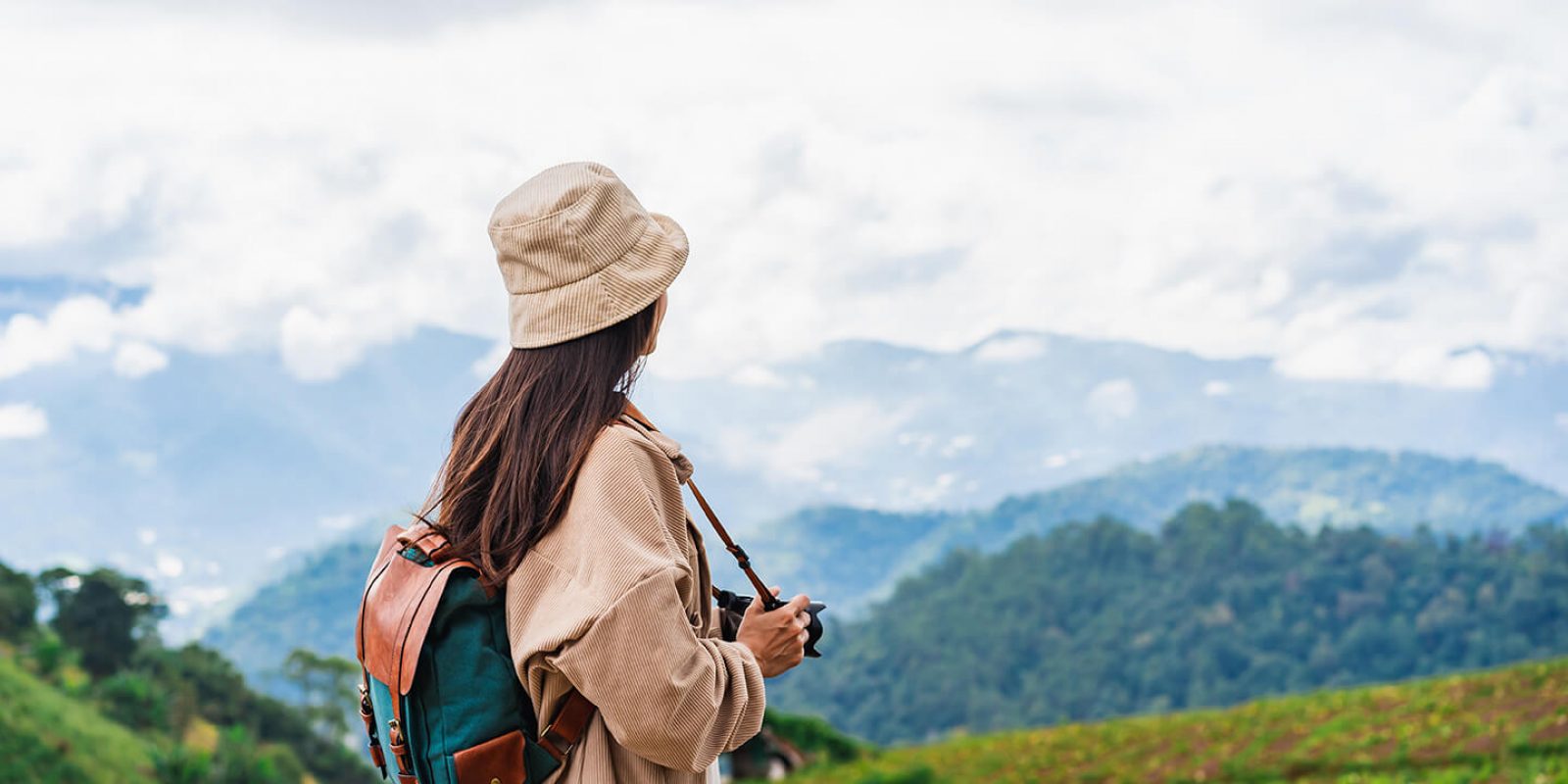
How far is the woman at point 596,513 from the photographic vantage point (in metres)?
1.31

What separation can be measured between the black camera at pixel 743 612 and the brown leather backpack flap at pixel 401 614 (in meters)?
0.35

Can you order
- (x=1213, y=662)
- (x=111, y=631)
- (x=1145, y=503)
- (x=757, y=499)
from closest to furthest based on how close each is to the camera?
1. (x=111, y=631)
2. (x=1213, y=662)
3. (x=1145, y=503)
4. (x=757, y=499)

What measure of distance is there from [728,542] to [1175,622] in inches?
2015

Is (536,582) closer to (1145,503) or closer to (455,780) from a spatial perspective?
(455,780)

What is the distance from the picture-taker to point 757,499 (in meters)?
108

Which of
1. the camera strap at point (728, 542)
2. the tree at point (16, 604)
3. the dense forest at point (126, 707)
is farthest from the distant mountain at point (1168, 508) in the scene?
the camera strap at point (728, 542)

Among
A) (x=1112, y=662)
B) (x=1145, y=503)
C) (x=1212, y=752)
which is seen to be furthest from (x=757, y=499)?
(x=1212, y=752)

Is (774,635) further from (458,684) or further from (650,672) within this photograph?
(458,684)

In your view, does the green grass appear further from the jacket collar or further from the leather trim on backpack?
the jacket collar

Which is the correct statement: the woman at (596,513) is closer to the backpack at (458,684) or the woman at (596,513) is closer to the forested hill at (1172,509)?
the backpack at (458,684)

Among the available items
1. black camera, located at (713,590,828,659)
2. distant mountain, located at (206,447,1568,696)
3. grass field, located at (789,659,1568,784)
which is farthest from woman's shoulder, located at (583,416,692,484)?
distant mountain, located at (206,447,1568,696)

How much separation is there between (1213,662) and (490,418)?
158 ft

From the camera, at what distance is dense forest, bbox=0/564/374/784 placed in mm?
6824

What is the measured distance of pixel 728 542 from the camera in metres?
1.51
